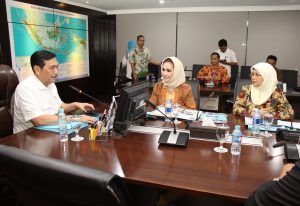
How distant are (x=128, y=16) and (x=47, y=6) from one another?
2678mm

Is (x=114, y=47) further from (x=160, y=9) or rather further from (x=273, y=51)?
(x=273, y=51)

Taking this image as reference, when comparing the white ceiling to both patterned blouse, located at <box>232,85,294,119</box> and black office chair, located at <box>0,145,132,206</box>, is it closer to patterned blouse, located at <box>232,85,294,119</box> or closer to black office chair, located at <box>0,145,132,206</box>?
patterned blouse, located at <box>232,85,294,119</box>

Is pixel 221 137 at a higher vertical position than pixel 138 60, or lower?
lower

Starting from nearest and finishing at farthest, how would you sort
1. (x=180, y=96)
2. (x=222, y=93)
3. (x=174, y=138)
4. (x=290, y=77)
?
(x=174, y=138), (x=180, y=96), (x=222, y=93), (x=290, y=77)

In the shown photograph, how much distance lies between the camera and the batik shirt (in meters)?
6.10

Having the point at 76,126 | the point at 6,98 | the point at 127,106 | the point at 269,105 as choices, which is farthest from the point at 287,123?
the point at 6,98

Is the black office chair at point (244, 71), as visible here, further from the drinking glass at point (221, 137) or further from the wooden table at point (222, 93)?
the drinking glass at point (221, 137)

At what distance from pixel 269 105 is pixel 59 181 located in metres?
2.26

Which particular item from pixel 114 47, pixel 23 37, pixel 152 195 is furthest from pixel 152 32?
pixel 152 195

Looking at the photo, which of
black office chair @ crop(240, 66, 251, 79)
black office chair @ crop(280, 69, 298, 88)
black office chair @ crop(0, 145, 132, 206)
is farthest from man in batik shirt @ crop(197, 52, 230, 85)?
black office chair @ crop(0, 145, 132, 206)

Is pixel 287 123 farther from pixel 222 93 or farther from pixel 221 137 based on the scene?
pixel 222 93

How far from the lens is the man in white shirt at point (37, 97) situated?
Answer: 6.49 feet

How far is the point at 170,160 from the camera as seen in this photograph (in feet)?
4.69

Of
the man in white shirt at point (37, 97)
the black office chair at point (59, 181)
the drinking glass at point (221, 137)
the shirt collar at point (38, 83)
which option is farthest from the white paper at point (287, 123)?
the shirt collar at point (38, 83)
